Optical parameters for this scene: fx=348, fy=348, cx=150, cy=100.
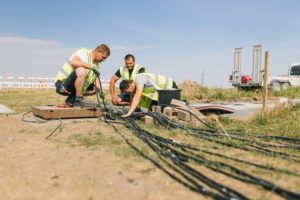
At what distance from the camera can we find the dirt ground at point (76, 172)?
8.07 ft

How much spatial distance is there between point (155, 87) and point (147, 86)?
0.14m

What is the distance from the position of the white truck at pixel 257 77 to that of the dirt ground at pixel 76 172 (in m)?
12.0

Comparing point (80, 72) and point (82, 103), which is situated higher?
point (80, 72)

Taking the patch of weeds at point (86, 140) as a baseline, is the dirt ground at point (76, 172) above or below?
below

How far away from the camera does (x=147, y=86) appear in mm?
6137

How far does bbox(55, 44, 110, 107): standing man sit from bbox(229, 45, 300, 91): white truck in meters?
9.92

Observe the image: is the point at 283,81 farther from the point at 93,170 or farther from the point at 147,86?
the point at 93,170

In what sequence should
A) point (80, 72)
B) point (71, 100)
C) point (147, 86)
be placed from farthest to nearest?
point (71, 100), point (80, 72), point (147, 86)

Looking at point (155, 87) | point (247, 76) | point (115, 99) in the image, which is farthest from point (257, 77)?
point (155, 87)

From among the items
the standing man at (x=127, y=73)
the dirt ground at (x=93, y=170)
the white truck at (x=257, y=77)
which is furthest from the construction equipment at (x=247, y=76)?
the dirt ground at (x=93, y=170)

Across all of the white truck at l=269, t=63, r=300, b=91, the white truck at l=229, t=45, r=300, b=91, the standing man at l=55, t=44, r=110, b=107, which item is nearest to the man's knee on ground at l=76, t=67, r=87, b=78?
the standing man at l=55, t=44, r=110, b=107

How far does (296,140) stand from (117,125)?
2.58m

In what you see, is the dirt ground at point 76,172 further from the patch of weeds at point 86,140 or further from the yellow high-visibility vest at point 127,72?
the yellow high-visibility vest at point 127,72

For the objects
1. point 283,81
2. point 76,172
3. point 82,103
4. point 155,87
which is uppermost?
point 283,81
